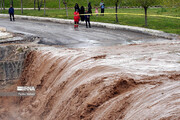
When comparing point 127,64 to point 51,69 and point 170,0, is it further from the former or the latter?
point 170,0

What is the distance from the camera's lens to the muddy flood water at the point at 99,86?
6.08 meters

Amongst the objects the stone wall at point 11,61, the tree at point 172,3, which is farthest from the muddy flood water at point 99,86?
the tree at point 172,3

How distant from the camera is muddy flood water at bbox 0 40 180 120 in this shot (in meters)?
6.08

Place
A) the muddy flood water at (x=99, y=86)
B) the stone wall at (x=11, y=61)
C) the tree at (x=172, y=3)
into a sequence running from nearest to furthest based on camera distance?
1. the muddy flood water at (x=99, y=86)
2. the stone wall at (x=11, y=61)
3. the tree at (x=172, y=3)

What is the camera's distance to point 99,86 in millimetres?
7617

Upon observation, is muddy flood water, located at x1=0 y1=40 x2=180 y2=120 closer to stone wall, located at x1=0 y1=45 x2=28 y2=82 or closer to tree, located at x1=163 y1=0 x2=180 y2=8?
stone wall, located at x1=0 y1=45 x2=28 y2=82

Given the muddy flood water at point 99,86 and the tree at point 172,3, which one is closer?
the muddy flood water at point 99,86

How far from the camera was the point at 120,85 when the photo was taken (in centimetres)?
723

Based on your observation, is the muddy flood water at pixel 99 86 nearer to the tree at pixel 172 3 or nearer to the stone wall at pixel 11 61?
the stone wall at pixel 11 61

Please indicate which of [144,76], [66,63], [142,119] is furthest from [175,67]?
[66,63]

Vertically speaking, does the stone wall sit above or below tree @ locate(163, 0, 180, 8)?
below

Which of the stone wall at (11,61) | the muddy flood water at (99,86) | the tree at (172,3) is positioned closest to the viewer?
the muddy flood water at (99,86)

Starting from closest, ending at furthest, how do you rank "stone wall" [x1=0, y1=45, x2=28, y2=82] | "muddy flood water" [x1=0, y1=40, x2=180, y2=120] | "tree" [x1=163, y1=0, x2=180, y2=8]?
"muddy flood water" [x1=0, y1=40, x2=180, y2=120]
"stone wall" [x1=0, y1=45, x2=28, y2=82]
"tree" [x1=163, y1=0, x2=180, y2=8]

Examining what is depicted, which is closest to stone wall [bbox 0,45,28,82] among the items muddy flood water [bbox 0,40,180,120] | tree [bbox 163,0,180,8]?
muddy flood water [bbox 0,40,180,120]
